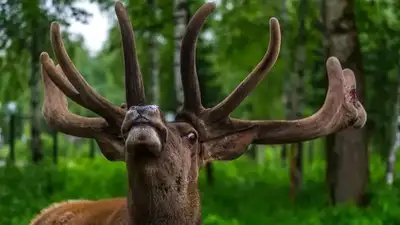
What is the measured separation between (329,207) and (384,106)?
11012 millimetres

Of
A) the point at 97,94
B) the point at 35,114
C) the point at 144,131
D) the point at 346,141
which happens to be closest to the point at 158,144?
the point at 144,131

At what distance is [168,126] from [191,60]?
0.50 metres

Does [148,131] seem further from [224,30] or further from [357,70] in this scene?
[224,30]

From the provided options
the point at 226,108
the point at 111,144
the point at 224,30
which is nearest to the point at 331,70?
the point at 226,108

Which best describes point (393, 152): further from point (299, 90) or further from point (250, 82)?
point (250, 82)

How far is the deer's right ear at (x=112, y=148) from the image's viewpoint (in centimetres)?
481

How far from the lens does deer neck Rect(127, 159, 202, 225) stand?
4.22 meters

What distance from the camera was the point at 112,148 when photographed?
4.86 m

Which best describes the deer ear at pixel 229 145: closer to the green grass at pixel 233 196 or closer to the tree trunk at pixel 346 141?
the green grass at pixel 233 196

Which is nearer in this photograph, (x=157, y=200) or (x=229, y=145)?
(x=157, y=200)

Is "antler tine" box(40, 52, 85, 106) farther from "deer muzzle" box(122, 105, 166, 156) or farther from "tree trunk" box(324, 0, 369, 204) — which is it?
"tree trunk" box(324, 0, 369, 204)

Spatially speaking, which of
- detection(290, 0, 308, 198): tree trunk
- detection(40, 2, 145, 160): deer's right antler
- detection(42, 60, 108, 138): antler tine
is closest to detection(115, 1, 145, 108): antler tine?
detection(40, 2, 145, 160): deer's right antler

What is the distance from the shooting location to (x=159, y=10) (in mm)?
13953

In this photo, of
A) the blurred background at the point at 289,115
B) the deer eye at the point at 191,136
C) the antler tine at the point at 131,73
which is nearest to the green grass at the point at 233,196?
the blurred background at the point at 289,115
